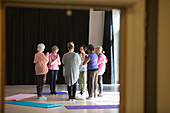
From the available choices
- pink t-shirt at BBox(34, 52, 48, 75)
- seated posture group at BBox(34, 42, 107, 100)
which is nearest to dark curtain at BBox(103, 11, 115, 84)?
seated posture group at BBox(34, 42, 107, 100)

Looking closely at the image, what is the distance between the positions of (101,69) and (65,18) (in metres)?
3.98

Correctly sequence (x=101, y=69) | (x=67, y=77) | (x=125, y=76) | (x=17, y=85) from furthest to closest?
(x=17, y=85) → (x=101, y=69) → (x=67, y=77) → (x=125, y=76)

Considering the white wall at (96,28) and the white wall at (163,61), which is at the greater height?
the white wall at (96,28)

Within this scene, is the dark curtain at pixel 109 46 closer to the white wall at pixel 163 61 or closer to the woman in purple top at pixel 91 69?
the woman in purple top at pixel 91 69

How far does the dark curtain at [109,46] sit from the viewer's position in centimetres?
1073

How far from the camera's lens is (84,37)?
35.6 ft

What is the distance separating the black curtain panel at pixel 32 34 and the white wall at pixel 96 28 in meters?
0.17

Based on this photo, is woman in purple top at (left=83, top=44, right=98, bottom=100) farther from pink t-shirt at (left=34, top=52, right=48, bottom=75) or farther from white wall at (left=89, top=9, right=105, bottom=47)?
white wall at (left=89, top=9, right=105, bottom=47)

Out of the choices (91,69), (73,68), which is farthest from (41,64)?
(91,69)

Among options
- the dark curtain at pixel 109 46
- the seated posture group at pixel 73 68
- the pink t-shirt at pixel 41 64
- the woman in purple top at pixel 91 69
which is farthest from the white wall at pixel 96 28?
the pink t-shirt at pixel 41 64

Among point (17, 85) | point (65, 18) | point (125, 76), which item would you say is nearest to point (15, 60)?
point (17, 85)

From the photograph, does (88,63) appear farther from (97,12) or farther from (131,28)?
(97,12)

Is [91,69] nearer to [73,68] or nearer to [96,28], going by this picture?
[73,68]

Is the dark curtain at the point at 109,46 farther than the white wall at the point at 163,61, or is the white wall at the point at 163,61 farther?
the dark curtain at the point at 109,46
